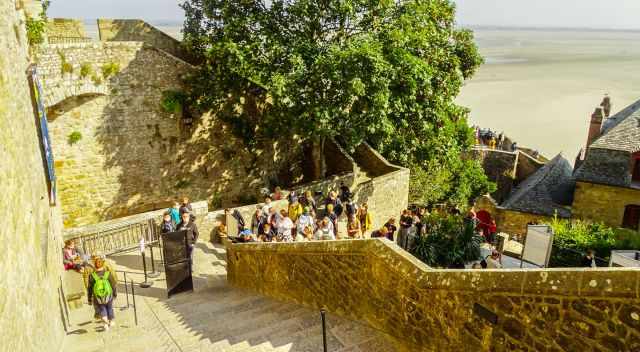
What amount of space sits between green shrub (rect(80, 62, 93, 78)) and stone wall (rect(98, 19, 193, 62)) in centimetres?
188

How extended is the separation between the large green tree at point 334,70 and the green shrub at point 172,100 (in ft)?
1.72

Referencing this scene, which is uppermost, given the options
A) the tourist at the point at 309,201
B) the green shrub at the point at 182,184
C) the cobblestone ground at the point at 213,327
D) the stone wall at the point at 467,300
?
the stone wall at the point at 467,300

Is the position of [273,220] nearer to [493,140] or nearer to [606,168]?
[606,168]

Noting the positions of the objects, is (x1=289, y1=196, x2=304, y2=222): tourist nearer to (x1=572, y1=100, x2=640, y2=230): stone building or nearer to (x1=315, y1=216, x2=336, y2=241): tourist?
(x1=315, y1=216, x2=336, y2=241): tourist

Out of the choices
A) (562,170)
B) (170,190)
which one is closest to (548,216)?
(562,170)

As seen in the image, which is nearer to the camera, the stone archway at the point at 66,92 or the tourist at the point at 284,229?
the tourist at the point at 284,229

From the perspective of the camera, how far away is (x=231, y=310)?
9.60m

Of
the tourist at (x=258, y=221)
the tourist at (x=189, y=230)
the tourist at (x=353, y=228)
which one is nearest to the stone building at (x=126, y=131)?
the tourist at (x=189, y=230)

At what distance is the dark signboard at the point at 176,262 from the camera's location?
10148 millimetres

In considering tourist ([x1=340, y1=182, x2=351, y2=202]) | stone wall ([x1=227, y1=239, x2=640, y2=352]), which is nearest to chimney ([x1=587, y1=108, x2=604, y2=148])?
tourist ([x1=340, y1=182, x2=351, y2=202])

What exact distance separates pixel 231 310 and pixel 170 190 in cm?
1049

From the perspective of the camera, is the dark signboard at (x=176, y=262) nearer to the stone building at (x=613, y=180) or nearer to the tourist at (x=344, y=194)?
the tourist at (x=344, y=194)

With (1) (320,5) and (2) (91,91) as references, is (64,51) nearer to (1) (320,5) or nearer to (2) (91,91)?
(2) (91,91)

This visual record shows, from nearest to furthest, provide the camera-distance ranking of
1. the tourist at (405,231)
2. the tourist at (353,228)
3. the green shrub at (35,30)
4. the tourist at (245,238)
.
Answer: the tourist at (245,238), the tourist at (353,228), the tourist at (405,231), the green shrub at (35,30)
